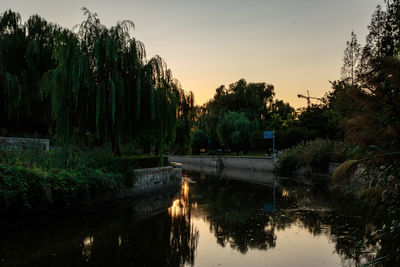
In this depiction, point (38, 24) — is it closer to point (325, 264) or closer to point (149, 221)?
point (149, 221)

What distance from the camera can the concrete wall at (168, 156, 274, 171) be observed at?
112ft

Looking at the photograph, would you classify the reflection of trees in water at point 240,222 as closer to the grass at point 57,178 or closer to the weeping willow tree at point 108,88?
the grass at point 57,178

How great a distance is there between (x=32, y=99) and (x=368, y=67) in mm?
21445

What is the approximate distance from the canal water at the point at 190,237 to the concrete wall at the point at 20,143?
16.3ft

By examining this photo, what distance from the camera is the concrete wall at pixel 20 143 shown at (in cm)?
1329

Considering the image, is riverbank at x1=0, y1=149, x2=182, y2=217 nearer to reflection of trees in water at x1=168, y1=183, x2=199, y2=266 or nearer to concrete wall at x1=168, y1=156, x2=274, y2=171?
reflection of trees in water at x1=168, y1=183, x2=199, y2=266

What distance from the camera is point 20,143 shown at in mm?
14086

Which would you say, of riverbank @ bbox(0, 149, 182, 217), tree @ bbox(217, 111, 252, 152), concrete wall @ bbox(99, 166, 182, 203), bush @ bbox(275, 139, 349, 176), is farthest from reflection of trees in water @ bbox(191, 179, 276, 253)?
tree @ bbox(217, 111, 252, 152)

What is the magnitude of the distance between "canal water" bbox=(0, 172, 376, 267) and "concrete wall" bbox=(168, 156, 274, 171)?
2218 cm

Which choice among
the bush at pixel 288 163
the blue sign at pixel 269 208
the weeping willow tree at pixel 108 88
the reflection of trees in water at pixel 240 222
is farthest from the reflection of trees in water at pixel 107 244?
the bush at pixel 288 163

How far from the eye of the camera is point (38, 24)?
910 inches

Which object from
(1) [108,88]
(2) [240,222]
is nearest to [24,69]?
(1) [108,88]

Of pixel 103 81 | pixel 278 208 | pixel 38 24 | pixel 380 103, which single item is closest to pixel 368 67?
pixel 380 103

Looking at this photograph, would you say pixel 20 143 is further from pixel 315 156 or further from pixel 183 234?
Answer: pixel 315 156
